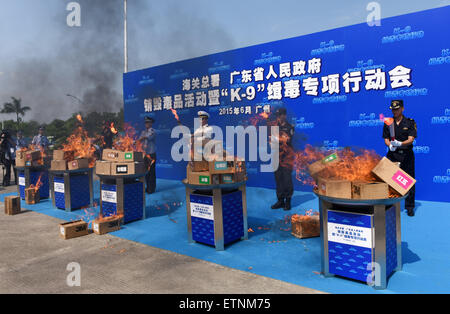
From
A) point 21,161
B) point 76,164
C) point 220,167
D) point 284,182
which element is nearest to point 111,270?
point 220,167

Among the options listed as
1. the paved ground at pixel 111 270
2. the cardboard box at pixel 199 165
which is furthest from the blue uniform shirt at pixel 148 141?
the cardboard box at pixel 199 165

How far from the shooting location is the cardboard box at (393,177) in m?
3.08

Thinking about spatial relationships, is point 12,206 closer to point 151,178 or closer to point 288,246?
point 151,178

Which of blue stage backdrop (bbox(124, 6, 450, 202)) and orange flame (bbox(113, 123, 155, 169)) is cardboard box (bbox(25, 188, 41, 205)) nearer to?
orange flame (bbox(113, 123, 155, 169))

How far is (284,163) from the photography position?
6.62m

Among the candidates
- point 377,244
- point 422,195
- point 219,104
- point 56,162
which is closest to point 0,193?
point 56,162

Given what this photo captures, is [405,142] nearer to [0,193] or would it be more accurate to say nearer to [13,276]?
[13,276]

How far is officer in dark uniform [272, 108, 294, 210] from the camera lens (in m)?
6.46

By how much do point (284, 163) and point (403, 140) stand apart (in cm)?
218

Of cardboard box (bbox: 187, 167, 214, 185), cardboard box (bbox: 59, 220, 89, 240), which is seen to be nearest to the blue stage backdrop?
cardboard box (bbox: 187, 167, 214, 185)

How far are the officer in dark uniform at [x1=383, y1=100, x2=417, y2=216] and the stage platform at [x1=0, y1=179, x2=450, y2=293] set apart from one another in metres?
0.89

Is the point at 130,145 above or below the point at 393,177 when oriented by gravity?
above

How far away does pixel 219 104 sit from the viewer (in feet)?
31.9
